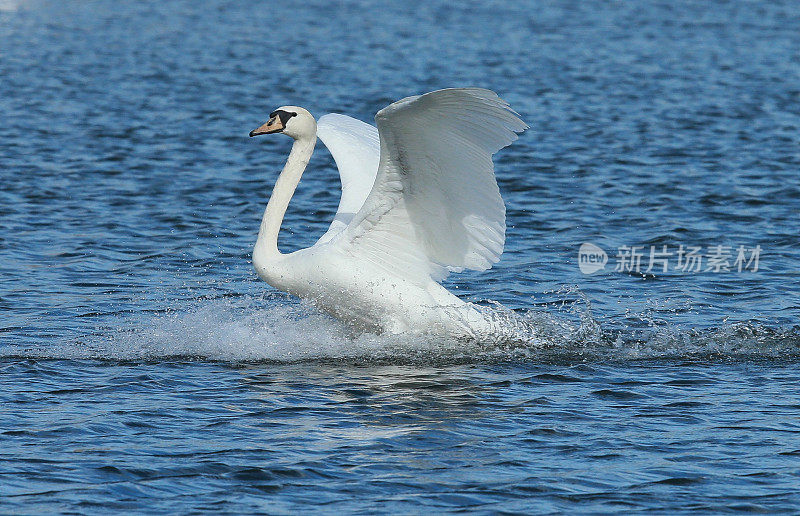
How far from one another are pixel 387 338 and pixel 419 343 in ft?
0.84

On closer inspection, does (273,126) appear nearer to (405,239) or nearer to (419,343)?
(405,239)

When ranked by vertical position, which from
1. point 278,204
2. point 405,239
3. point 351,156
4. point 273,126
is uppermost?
point 273,126

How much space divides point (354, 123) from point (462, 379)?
3.60 m

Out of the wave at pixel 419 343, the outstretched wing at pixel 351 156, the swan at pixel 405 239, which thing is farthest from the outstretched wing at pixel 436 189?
the outstretched wing at pixel 351 156

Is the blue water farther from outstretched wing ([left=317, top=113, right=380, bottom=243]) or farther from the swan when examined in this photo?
outstretched wing ([left=317, top=113, right=380, bottom=243])

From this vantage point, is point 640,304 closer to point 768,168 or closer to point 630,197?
point 630,197

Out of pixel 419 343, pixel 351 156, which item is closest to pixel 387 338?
pixel 419 343

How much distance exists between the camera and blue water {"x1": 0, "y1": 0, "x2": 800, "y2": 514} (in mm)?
7418

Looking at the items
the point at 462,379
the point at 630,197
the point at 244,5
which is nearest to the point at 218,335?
the point at 462,379

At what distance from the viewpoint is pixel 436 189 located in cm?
979

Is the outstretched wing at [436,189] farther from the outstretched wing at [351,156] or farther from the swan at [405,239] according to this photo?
the outstretched wing at [351,156]

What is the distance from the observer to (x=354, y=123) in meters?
12.4

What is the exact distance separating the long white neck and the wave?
67 centimetres

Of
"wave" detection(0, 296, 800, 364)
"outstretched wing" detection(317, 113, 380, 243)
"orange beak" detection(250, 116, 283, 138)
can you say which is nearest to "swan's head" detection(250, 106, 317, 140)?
"orange beak" detection(250, 116, 283, 138)
